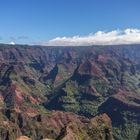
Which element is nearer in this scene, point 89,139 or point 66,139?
point 66,139

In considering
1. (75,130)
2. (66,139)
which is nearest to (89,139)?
(75,130)

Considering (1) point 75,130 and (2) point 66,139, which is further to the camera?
(1) point 75,130

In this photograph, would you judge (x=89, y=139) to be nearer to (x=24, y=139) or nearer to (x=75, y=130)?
(x=75, y=130)

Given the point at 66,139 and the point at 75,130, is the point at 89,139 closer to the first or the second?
the point at 75,130

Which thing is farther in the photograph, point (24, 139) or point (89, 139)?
point (89, 139)

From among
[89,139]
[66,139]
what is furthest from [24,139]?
[89,139]

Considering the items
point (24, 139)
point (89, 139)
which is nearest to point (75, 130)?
point (89, 139)
